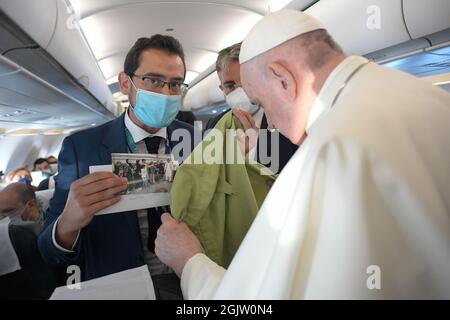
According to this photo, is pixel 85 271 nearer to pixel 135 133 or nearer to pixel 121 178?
pixel 121 178

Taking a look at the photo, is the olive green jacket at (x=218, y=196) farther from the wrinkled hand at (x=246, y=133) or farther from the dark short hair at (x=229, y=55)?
the dark short hair at (x=229, y=55)

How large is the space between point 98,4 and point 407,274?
357 centimetres

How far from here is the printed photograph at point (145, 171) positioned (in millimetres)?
1115

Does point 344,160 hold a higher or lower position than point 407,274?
higher

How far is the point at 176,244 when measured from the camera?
39.8 inches

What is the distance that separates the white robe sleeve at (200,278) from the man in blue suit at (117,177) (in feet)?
1.35

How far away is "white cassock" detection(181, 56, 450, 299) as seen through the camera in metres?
0.57

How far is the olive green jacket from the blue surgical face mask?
373 millimetres

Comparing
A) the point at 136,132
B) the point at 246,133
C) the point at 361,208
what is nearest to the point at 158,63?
the point at 136,132

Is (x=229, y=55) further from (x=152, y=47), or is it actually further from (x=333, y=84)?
(x=333, y=84)

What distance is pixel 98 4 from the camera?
3.04 metres

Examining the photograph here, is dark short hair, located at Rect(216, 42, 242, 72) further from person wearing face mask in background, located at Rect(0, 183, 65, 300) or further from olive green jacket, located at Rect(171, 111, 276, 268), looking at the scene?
person wearing face mask in background, located at Rect(0, 183, 65, 300)

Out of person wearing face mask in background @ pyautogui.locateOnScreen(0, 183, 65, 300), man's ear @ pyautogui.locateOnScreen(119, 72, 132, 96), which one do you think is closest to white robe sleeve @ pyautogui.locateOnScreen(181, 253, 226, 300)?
man's ear @ pyautogui.locateOnScreen(119, 72, 132, 96)

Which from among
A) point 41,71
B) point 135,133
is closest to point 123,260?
point 135,133
